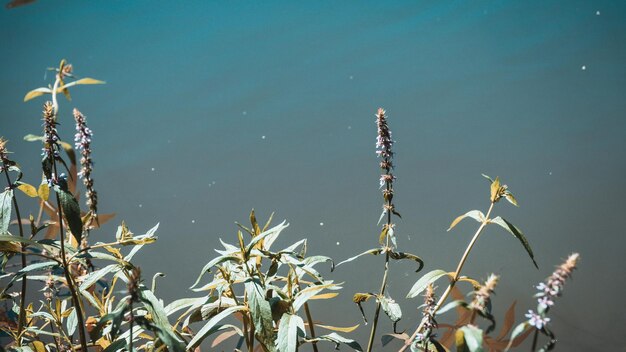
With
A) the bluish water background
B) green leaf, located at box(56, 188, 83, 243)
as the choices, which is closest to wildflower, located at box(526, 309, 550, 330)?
green leaf, located at box(56, 188, 83, 243)

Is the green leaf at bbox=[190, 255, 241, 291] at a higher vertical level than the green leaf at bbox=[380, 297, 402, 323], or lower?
higher

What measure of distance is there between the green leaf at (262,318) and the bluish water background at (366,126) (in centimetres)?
68

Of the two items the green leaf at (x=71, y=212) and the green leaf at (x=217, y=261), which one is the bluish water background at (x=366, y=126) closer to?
the green leaf at (x=217, y=261)

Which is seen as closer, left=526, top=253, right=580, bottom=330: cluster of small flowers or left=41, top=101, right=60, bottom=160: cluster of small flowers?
left=526, top=253, right=580, bottom=330: cluster of small flowers

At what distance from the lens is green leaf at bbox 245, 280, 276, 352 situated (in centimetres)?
56

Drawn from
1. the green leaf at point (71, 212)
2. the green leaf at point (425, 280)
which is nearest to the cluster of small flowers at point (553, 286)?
the green leaf at point (425, 280)

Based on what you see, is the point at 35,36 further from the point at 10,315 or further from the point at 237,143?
the point at 10,315

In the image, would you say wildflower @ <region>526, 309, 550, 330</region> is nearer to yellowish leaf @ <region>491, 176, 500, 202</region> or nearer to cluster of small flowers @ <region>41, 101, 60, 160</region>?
yellowish leaf @ <region>491, 176, 500, 202</region>

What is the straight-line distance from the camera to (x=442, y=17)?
4.07ft

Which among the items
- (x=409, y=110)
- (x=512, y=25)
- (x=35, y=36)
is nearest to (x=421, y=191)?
(x=409, y=110)

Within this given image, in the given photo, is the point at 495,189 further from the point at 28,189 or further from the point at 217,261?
the point at 28,189

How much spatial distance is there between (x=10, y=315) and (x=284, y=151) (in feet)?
2.26

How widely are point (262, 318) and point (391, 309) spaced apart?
0.15m

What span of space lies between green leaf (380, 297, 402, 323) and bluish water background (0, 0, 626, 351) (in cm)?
57
